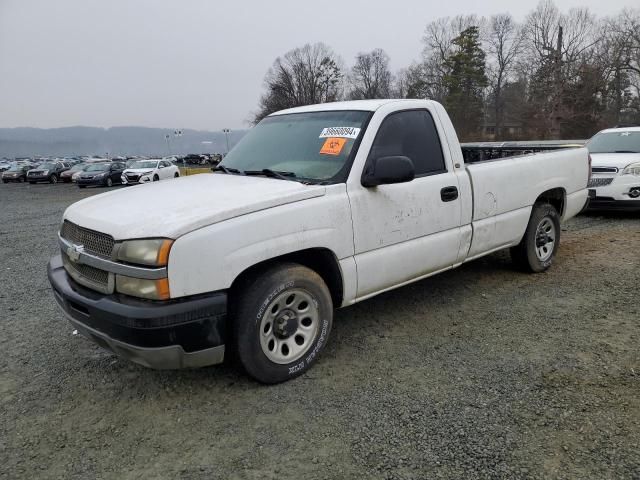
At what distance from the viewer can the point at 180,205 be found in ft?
9.52

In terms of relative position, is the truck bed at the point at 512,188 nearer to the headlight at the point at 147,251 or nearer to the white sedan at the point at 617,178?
the headlight at the point at 147,251

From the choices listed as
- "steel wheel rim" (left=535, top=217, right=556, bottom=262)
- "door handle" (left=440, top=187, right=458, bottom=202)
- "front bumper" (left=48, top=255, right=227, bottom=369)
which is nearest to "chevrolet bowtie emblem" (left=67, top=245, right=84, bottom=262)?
"front bumper" (left=48, top=255, right=227, bottom=369)

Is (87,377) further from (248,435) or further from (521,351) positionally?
(521,351)

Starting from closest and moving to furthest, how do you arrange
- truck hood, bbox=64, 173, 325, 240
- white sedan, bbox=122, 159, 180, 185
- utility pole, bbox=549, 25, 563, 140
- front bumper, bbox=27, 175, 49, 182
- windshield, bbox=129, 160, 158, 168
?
1. truck hood, bbox=64, 173, 325, 240
2. white sedan, bbox=122, 159, 180, 185
3. windshield, bbox=129, 160, 158, 168
4. front bumper, bbox=27, 175, 49, 182
5. utility pole, bbox=549, 25, 563, 140

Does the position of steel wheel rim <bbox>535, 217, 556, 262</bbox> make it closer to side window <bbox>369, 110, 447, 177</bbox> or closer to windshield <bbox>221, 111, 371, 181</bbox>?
side window <bbox>369, 110, 447, 177</bbox>

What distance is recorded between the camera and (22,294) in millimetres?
5293

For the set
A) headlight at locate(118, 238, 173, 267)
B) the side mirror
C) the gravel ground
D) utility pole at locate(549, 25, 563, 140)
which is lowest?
the gravel ground

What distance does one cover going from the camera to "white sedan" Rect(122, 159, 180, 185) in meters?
25.5

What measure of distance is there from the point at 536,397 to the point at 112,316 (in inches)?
100

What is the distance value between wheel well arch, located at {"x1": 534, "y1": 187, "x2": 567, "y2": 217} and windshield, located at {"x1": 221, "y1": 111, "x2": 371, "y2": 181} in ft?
8.66

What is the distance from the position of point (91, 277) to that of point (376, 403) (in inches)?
75.8

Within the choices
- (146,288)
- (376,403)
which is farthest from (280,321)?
(146,288)

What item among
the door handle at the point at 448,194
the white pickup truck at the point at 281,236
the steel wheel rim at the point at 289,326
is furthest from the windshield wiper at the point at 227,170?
the door handle at the point at 448,194

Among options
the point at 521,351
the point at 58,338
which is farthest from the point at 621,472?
the point at 58,338
